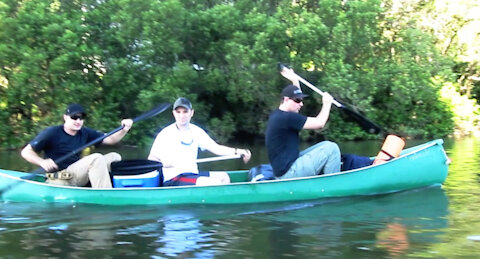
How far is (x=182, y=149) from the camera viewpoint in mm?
7281

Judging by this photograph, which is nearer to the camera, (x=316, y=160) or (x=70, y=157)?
(x=316, y=160)

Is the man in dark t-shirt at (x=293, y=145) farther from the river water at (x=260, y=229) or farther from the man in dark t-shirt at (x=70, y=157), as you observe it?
the man in dark t-shirt at (x=70, y=157)

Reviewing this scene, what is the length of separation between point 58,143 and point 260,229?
285 cm

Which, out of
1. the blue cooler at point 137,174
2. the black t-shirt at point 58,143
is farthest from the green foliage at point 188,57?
the black t-shirt at point 58,143

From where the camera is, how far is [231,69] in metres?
17.5

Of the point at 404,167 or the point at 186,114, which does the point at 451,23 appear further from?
the point at 186,114

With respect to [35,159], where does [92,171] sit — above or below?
below

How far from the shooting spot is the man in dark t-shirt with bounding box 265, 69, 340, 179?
6.89 metres

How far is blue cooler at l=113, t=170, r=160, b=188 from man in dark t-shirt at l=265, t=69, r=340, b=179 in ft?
4.88

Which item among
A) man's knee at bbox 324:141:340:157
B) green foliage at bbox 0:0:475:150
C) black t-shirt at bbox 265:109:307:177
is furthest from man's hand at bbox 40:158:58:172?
green foliage at bbox 0:0:475:150

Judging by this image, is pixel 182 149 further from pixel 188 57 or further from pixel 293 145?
pixel 188 57

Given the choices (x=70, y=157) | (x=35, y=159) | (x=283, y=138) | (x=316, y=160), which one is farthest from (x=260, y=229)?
(x=35, y=159)

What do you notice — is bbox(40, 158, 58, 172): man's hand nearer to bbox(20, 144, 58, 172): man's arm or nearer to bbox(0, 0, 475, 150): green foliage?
bbox(20, 144, 58, 172): man's arm

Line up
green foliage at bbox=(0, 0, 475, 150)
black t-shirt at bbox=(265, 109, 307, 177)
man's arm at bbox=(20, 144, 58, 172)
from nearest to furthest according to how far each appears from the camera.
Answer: black t-shirt at bbox=(265, 109, 307, 177) < man's arm at bbox=(20, 144, 58, 172) < green foliage at bbox=(0, 0, 475, 150)
